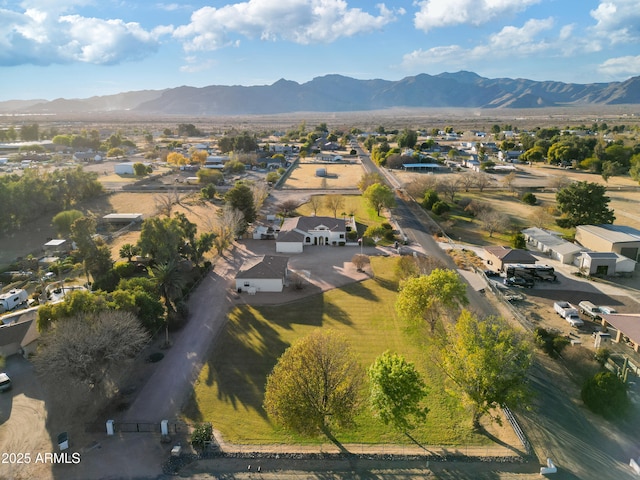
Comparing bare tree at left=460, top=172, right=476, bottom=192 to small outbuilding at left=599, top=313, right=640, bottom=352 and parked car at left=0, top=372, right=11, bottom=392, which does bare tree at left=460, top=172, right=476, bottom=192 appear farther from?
parked car at left=0, top=372, right=11, bottom=392

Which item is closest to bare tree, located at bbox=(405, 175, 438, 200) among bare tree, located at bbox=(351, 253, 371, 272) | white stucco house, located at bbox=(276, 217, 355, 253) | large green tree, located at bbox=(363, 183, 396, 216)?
large green tree, located at bbox=(363, 183, 396, 216)

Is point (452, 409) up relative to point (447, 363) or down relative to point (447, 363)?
down

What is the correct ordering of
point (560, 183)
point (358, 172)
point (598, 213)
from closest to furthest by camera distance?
point (598, 213), point (560, 183), point (358, 172)

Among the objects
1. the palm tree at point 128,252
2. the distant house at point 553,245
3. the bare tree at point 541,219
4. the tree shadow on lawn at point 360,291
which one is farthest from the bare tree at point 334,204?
the palm tree at point 128,252

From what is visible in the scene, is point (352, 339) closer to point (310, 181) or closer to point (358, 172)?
point (310, 181)

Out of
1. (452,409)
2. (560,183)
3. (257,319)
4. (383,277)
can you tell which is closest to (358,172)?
(560,183)
